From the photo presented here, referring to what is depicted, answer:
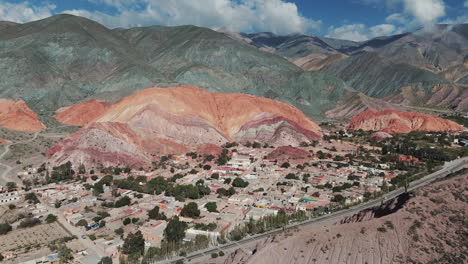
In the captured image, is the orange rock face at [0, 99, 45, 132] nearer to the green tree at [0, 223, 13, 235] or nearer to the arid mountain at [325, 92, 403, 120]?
the green tree at [0, 223, 13, 235]

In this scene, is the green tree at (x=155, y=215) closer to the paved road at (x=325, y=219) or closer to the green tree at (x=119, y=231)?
the green tree at (x=119, y=231)

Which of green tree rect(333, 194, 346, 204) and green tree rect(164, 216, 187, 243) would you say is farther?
green tree rect(333, 194, 346, 204)

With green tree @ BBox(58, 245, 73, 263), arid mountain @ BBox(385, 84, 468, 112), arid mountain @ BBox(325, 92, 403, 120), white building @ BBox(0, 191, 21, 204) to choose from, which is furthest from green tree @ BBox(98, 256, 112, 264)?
arid mountain @ BBox(385, 84, 468, 112)

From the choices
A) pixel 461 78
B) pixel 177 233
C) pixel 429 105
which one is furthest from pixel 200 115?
pixel 461 78

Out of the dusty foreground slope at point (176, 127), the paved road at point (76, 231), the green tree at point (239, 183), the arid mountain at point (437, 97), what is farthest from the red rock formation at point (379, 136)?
the arid mountain at point (437, 97)

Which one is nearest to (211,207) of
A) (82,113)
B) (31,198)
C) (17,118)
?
(31,198)

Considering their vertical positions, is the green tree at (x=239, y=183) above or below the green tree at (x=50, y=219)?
above
